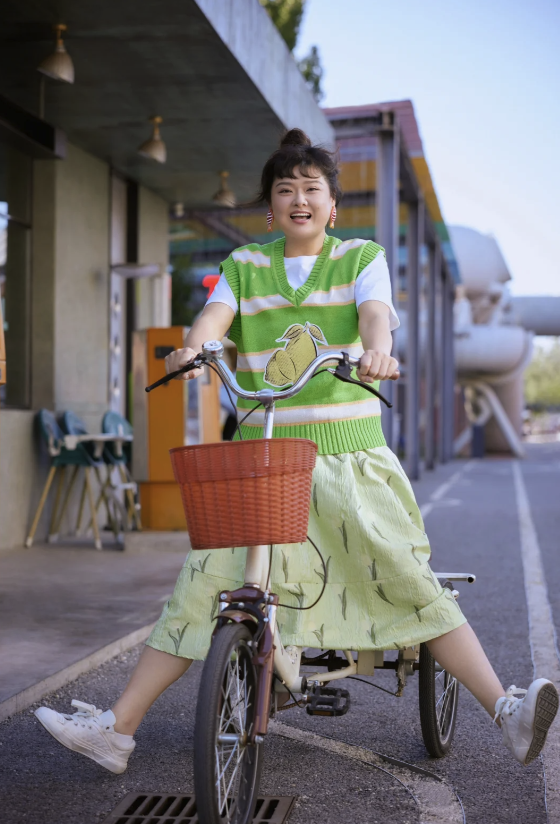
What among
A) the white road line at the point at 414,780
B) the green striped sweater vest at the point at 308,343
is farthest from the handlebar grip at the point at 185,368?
the white road line at the point at 414,780

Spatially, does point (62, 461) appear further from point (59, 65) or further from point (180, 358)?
point (180, 358)

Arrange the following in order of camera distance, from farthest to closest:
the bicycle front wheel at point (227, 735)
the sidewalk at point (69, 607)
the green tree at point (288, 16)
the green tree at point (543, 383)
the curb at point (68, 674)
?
1. the green tree at point (543, 383)
2. the green tree at point (288, 16)
3. the sidewalk at point (69, 607)
4. the curb at point (68, 674)
5. the bicycle front wheel at point (227, 735)

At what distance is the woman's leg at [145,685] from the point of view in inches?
121

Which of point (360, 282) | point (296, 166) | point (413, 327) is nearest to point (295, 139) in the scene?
point (296, 166)

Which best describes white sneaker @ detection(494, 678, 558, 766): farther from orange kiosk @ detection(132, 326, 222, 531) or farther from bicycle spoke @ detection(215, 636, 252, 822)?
orange kiosk @ detection(132, 326, 222, 531)

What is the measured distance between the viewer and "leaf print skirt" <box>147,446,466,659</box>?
10.0 ft

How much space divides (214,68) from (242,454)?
21.6 ft

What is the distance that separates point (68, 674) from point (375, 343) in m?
2.51

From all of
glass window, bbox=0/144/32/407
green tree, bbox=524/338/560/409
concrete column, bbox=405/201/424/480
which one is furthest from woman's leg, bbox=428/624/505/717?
green tree, bbox=524/338/560/409

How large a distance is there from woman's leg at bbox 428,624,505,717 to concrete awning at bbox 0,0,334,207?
5.40 meters

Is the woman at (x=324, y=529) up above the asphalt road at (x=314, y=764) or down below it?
above

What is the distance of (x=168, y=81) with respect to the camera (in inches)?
343

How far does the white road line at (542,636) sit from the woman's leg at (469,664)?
414 mm

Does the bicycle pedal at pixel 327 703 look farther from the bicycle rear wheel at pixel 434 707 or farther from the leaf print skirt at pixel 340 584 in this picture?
the bicycle rear wheel at pixel 434 707
